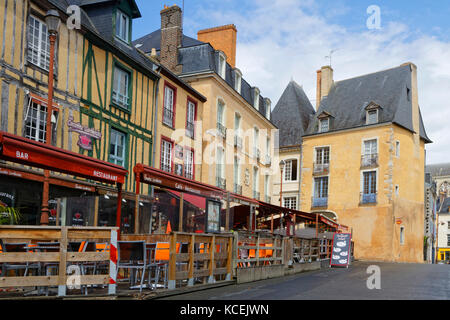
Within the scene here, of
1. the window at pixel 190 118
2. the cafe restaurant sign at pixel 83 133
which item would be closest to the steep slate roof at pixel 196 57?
the window at pixel 190 118

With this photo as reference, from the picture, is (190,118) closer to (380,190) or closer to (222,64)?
(222,64)

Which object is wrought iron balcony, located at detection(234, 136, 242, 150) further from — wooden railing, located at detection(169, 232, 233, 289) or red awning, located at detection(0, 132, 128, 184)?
red awning, located at detection(0, 132, 128, 184)

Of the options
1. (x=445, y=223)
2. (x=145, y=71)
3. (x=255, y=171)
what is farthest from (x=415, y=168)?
(x=445, y=223)

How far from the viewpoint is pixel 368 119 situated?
33312 mm

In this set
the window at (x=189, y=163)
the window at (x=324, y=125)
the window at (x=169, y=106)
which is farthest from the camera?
the window at (x=324, y=125)

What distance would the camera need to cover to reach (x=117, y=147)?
15.6 metres

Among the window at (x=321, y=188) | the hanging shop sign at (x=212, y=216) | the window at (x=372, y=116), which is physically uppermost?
the window at (x=372, y=116)

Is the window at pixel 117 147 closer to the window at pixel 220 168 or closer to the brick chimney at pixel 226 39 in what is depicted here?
the window at pixel 220 168

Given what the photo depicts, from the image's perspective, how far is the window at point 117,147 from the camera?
49.9 ft

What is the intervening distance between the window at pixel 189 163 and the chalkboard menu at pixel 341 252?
6.01 meters

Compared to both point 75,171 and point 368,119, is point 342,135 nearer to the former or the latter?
point 368,119

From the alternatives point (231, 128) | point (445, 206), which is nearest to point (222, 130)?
point (231, 128)

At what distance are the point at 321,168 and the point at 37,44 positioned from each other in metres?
25.1

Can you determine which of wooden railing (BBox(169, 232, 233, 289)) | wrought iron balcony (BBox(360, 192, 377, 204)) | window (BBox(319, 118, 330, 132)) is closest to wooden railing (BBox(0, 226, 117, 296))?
wooden railing (BBox(169, 232, 233, 289))
